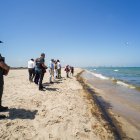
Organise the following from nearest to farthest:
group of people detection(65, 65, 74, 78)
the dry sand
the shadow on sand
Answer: the dry sand
the shadow on sand
group of people detection(65, 65, 74, 78)

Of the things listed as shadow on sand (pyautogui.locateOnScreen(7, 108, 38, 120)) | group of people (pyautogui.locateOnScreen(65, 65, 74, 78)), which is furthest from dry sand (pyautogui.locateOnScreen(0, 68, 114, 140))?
group of people (pyautogui.locateOnScreen(65, 65, 74, 78))

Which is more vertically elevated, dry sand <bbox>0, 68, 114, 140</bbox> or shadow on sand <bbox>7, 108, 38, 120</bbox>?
shadow on sand <bbox>7, 108, 38, 120</bbox>

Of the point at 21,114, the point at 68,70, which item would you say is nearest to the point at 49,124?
the point at 21,114

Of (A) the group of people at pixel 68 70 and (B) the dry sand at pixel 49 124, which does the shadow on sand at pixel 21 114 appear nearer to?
(B) the dry sand at pixel 49 124

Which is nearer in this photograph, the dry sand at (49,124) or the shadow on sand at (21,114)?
the dry sand at (49,124)

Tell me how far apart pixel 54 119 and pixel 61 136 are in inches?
45.2

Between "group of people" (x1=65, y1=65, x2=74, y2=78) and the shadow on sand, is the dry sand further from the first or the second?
"group of people" (x1=65, y1=65, x2=74, y2=78)

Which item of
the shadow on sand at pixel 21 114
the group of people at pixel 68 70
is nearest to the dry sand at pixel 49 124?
the shadow on sand at pixel 21 114

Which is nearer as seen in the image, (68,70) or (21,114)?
(21,114)

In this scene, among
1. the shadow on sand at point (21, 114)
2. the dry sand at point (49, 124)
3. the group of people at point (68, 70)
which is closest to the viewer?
the dry sand at point (49, 124)

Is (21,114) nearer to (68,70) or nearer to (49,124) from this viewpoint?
(49,124)

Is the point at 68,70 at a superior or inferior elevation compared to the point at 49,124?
superior

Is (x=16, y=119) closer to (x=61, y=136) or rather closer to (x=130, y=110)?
(x=61, y=136)

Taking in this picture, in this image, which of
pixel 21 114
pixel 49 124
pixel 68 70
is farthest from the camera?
pixel 68 70
